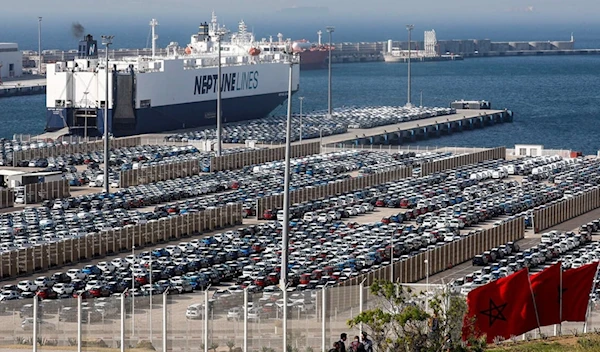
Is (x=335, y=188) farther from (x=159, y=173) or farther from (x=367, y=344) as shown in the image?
(x=367, y=344)

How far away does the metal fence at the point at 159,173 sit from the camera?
64.2 metres

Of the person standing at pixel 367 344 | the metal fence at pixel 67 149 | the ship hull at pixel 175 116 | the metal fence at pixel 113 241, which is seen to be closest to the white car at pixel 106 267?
the metal fence at pixel 113 241

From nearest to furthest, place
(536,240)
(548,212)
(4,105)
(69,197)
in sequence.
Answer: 1. (536,240)
2. (548,212)
3. (69,197)
4. (4,105)

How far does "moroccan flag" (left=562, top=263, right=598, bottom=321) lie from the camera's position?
2359 cm

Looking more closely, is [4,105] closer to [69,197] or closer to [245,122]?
[245,122]

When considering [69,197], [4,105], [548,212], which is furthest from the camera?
[4,105]

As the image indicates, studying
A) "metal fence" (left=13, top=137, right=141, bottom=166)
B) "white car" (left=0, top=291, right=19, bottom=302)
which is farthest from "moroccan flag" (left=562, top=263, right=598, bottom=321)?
"metal fence" (left=13, top=137, right=141, bottom=166)

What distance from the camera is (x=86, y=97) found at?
9362 cm

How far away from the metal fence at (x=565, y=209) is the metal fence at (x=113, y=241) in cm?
1210

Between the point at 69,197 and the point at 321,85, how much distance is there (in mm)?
119959

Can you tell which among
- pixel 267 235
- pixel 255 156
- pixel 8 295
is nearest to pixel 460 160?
pixel 255 156

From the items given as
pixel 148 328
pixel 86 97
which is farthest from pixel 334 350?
pixel 86 97

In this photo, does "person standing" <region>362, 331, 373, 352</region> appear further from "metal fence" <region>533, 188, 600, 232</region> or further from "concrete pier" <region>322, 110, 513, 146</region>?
"concrete pier" <region>322, 110, 513, 146</region>

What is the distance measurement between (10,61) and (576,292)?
148m
